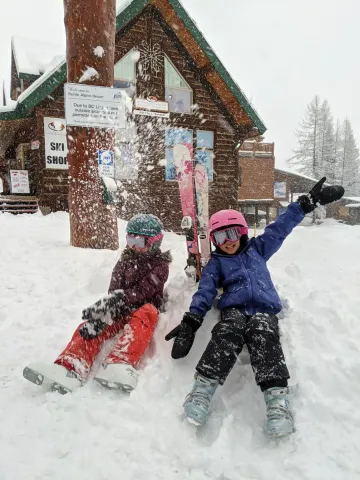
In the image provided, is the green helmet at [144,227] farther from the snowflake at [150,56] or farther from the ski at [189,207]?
the snowflake at [150,56]

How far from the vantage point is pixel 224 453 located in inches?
79.2

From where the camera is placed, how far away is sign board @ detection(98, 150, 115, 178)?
5582 millimetres

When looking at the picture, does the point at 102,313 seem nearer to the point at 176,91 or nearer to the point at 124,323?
the point at 124,323

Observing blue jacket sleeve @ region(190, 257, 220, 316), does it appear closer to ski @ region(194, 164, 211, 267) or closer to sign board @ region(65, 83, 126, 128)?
ski @ region(194, 164, 211, 267)

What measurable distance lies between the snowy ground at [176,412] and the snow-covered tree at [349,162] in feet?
173

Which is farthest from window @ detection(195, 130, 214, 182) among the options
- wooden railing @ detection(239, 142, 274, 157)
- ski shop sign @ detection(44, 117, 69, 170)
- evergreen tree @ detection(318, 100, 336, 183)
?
evergreen tree @ detection(318, 100, 336, 183)

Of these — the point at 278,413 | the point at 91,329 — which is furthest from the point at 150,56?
the point at 278,413

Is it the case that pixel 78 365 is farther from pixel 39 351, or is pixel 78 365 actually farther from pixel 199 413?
pixel 199 413

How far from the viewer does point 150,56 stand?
11.8 meters

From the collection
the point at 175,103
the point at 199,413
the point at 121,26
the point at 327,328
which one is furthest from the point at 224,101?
the point at 199,413

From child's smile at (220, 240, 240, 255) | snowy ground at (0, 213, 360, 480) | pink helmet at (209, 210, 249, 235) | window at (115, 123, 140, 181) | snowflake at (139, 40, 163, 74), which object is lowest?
snowy ground at (0, 213, 360, 480)

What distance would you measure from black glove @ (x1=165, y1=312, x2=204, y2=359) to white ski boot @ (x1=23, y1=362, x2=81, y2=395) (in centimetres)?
75

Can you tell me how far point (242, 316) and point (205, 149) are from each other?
36.1 feet

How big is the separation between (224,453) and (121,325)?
55.7 inches
